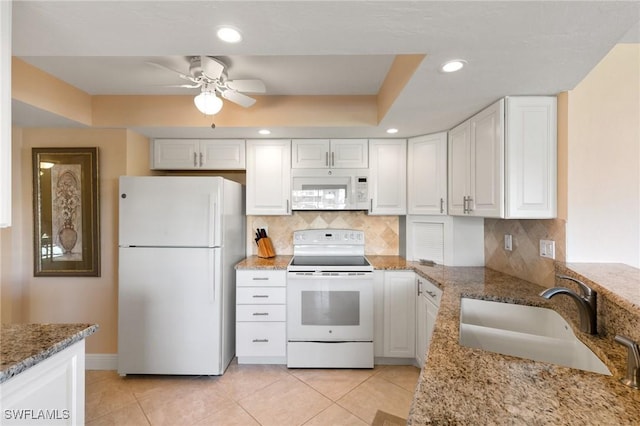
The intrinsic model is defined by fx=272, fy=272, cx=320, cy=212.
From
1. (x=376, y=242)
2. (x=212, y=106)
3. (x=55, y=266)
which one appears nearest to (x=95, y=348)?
(x=55, y=266)

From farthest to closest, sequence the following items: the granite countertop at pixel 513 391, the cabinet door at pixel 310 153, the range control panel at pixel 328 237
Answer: the range control panel at pixel 328 237 < the cabinet door at pixel 310 153 < the granite countertop at pixel 513 391

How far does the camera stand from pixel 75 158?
2.42 metres

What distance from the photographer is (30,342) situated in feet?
3.49

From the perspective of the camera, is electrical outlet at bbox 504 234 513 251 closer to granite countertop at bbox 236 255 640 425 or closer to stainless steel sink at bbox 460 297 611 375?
stainless steel sink at bbox 460 297 611 375

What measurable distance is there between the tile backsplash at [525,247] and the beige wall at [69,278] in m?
3.37

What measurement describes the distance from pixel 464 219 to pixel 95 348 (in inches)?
143

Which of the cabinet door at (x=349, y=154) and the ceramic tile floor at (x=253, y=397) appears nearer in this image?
the ceramic tile floor at (x=253, y=397)

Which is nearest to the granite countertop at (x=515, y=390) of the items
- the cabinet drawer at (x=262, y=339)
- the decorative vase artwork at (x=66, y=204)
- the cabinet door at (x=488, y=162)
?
the cabinet door at (x=488, y=162)

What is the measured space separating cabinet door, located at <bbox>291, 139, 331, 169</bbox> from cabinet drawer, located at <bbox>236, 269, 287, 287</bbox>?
1.08 metres

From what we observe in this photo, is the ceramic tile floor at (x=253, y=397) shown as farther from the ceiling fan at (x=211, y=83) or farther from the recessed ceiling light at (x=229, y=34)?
the recessed ceiling light at (x=229, y=34)

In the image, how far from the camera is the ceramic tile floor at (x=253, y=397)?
1926 millimetres

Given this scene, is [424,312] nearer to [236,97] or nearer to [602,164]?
[602,164]

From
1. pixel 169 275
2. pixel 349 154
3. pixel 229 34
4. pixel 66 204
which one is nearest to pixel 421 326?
pixel 349 154

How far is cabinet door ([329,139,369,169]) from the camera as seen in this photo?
276 cm
